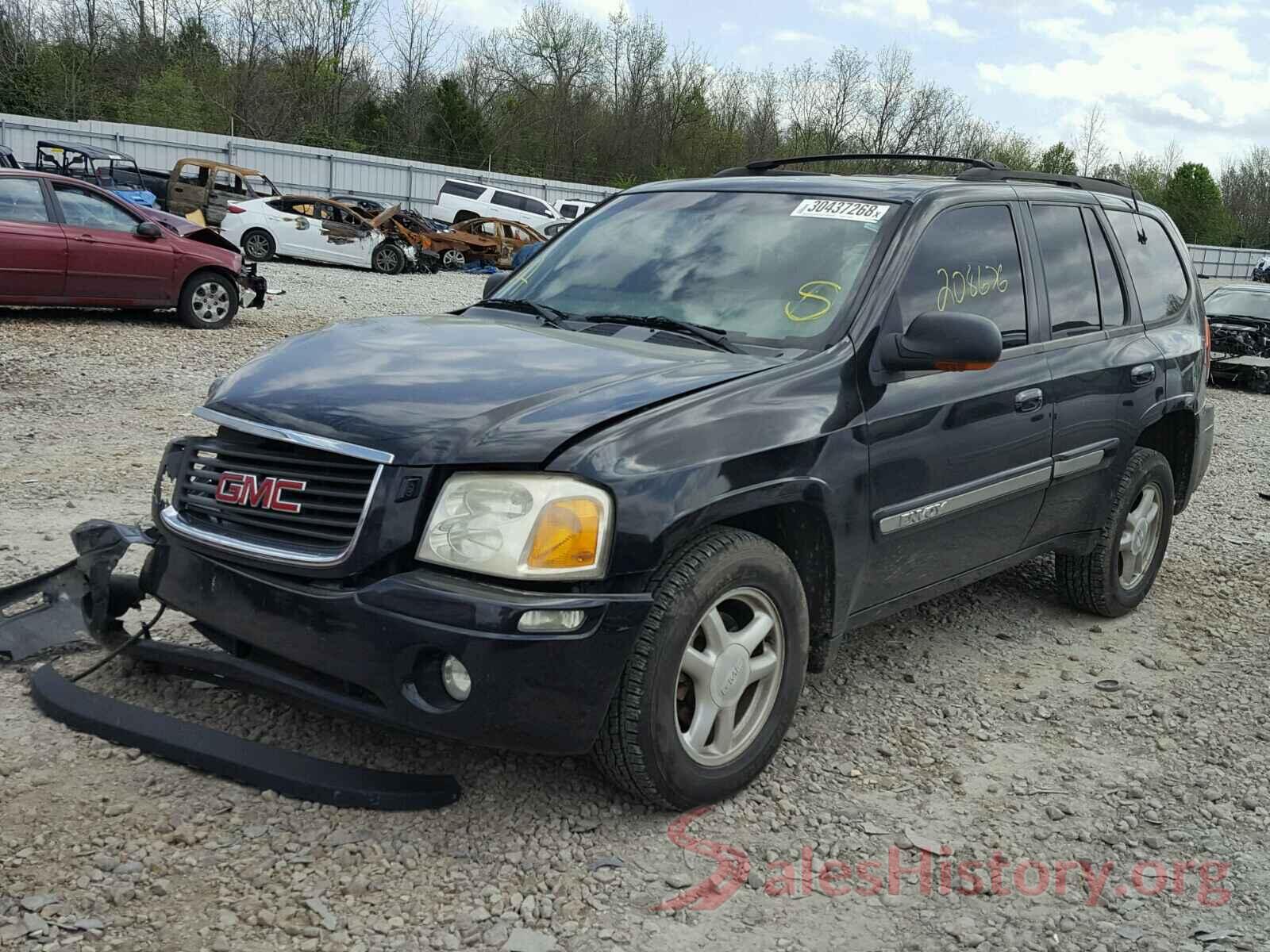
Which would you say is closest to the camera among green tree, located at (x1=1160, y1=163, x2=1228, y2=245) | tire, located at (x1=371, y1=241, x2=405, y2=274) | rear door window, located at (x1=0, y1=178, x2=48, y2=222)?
rear door window, located at (x1=0, y1=178, x2=48, y2=222)

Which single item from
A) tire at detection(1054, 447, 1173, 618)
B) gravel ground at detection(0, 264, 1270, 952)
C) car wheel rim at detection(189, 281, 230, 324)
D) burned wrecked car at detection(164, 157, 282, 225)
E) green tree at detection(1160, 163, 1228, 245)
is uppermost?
green tree at detection(1160, 163, 1228, 245)

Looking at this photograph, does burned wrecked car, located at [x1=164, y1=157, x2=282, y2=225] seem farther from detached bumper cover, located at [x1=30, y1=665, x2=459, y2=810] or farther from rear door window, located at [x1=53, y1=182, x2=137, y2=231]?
detached bumper cover, located at [x1=30, y1=665, x2=459, y2=810]

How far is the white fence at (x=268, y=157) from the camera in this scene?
119 ft

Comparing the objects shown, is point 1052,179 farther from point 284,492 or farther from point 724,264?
point 284,492

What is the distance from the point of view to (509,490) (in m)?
3.02

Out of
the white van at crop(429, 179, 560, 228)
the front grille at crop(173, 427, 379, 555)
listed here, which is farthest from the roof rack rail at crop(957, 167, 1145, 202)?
the white van at crop(429, 179, 560, 228)

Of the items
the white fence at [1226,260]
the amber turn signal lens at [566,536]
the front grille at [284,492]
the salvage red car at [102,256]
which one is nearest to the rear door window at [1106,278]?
the amber turn signal lens at [566,536]

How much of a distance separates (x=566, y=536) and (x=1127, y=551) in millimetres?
3415

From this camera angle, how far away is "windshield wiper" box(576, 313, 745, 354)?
12.6 feet

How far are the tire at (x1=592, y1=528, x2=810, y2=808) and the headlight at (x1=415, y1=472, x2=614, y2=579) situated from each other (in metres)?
0.25

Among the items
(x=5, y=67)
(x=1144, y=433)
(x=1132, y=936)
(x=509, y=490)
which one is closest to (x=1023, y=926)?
(x=1132, y=936)

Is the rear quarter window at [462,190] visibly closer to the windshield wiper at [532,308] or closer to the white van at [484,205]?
the white van at [484,205]

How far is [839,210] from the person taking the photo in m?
4.24

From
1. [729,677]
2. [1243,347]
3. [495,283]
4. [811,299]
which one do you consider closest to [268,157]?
[1243,347]
